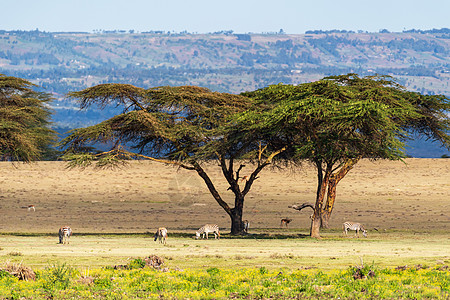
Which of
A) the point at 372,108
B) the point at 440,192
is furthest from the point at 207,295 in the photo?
the point at 440,192

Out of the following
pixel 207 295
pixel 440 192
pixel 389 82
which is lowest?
pixel 207 295

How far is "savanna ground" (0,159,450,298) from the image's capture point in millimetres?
23266

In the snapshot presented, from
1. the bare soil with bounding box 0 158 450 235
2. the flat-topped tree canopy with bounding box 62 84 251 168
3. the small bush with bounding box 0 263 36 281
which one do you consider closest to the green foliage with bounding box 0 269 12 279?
the small bush with bounding box 0 263 36 281

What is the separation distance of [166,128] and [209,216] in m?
14.9

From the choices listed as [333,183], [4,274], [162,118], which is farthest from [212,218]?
[4,274]

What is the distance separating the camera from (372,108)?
28578 mm

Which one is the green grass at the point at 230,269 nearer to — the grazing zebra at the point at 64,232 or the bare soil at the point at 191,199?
the grazing zebra at the point at 64,232

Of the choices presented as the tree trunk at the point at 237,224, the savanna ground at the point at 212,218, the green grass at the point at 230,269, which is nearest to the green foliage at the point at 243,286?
the green grass at the point at 230,269

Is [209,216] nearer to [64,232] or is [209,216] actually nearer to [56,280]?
[64,232]

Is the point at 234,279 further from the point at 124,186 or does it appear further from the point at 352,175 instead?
the point at 352,175

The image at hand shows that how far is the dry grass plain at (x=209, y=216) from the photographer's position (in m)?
24.1

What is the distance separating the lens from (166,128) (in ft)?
107

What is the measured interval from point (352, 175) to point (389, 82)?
110 feet

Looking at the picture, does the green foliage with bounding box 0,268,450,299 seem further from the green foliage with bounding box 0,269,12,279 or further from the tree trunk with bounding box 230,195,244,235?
the tree trunk with bounding box 230,195,244,235
